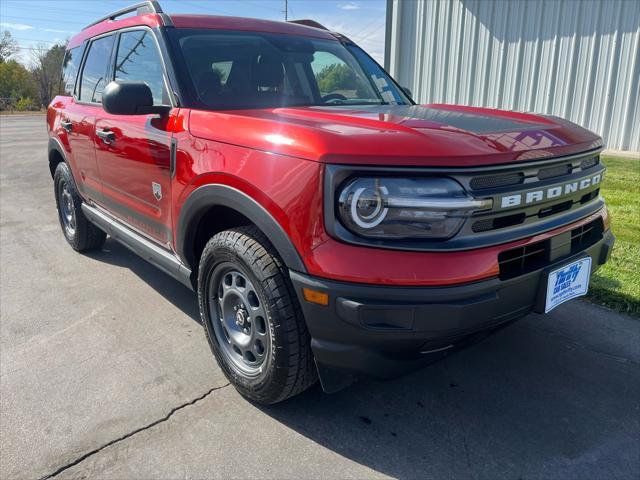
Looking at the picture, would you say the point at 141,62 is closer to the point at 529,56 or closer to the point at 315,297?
the point at 315,297

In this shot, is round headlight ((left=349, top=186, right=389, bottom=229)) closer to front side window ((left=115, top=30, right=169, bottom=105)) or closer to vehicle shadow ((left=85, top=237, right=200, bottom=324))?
front side window ((left=115, top=30, right=169, bottom=105))

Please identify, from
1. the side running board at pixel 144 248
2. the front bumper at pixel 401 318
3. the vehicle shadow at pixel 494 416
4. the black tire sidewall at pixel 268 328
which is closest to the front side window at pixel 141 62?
the side running board at pixel 144 248

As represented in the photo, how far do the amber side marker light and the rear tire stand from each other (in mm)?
3374

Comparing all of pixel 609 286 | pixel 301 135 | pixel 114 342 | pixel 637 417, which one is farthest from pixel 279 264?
pixel 609 286

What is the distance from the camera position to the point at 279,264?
2.24m

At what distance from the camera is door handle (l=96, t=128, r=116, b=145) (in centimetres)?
352

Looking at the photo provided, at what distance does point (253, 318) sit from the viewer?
2461 mm

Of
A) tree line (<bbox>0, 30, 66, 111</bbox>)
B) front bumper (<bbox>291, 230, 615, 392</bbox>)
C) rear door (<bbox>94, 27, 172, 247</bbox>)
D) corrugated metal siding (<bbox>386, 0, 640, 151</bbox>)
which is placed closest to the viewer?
front bumper (<bbox>291, 230, 615, 392</bbox>)

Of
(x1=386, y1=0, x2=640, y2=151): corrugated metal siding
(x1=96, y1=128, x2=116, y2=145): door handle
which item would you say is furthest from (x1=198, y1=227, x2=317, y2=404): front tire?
(x1=386, y1=0, x2=640, y2=151): corrugated metal siding

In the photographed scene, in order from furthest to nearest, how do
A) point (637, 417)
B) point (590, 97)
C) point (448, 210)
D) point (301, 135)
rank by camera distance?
1. point (590, 97)
2. point (637, 417)
3. point (301, 135)
4. point (448, 210)

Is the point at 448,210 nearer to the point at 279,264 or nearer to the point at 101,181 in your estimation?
the point at 279,264

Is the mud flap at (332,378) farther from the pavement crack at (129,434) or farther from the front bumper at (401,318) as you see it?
the pavement crack at (129,434)

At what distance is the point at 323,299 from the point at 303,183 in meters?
0.45

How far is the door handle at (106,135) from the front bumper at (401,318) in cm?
208
